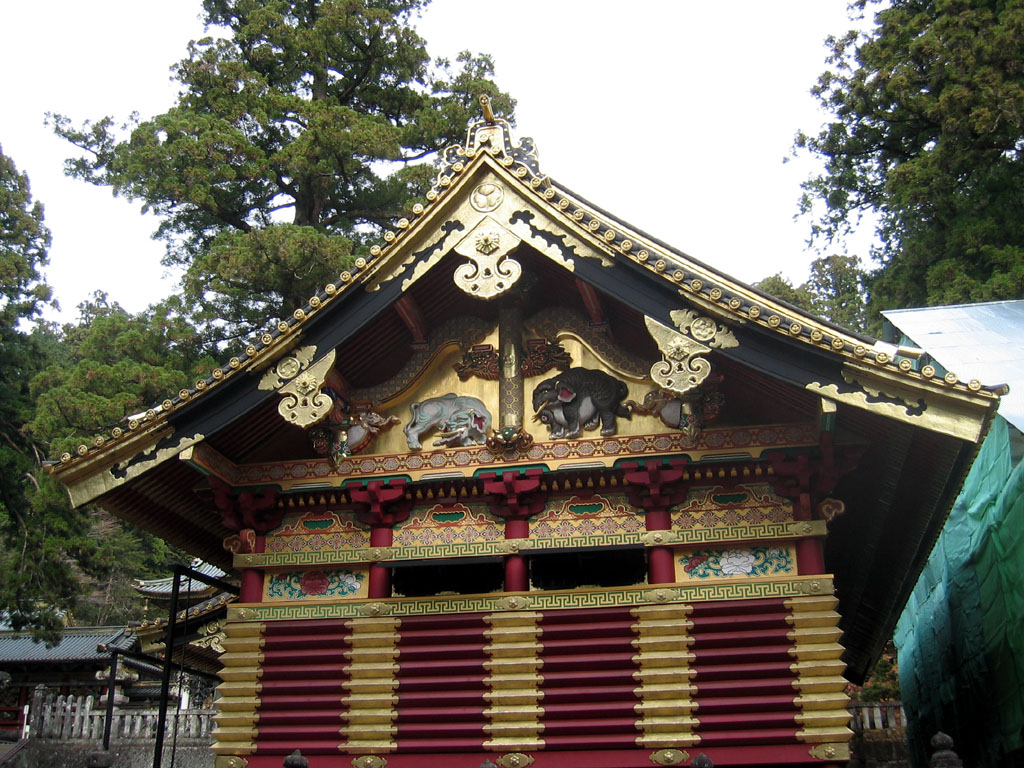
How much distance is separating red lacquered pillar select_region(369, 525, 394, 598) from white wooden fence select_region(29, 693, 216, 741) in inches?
804

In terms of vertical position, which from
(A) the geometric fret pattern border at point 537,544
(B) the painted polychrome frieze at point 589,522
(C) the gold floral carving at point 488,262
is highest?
(C) the gold floral carving at point 488,262

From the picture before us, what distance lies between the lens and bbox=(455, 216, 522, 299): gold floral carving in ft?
31.6

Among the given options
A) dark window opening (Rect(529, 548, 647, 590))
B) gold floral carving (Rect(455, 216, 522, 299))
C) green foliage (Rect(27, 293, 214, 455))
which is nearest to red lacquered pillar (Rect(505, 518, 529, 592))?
dark window opening (Rect(529, 548, 647, 590))

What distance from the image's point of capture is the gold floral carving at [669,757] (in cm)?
866

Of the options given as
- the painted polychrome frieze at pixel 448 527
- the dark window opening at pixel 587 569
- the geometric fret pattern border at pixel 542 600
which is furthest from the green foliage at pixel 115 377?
the dark window opening at pixel 587 569

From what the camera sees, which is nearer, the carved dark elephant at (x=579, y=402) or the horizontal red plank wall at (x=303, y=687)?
the horizontal red plank wall at (x=303, y=687)

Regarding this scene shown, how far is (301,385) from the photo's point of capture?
977 centimetres

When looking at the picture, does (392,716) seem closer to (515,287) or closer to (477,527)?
(477,527)

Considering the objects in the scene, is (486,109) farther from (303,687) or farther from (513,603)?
(303,687)

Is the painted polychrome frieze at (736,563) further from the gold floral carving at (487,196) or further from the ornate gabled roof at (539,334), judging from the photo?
the gold floral carving at (487,196)

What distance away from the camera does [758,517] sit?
944 cm

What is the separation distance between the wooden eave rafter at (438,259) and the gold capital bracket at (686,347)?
0.12m

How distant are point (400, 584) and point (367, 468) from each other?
1281 millimetres

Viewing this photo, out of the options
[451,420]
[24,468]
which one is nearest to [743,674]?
[451,420]
